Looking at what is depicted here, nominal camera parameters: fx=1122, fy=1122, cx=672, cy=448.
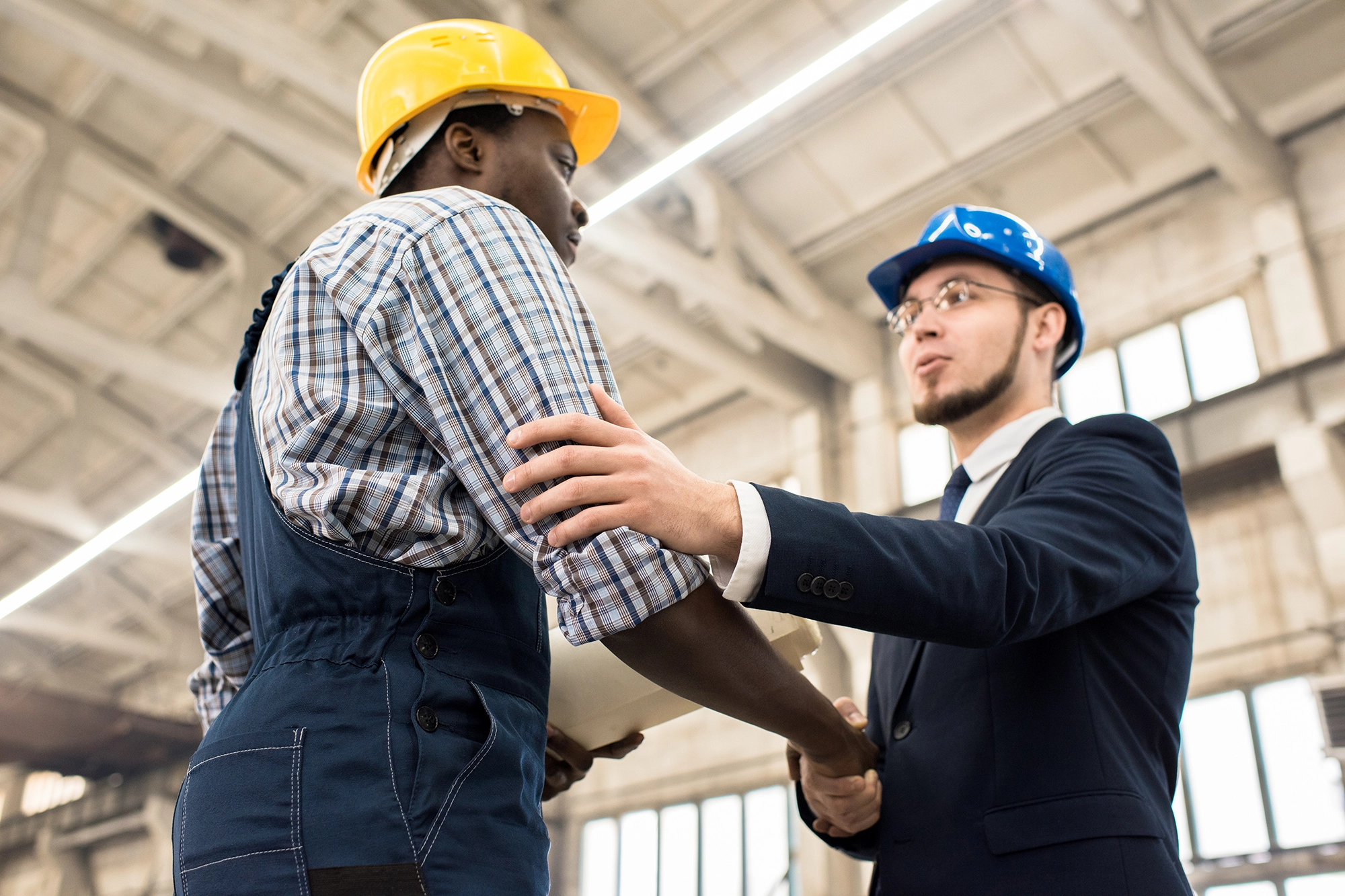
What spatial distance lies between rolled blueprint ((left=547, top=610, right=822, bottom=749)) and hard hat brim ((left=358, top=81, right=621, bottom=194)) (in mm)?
1027

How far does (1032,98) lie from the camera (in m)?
11.0

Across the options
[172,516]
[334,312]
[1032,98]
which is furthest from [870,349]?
[334,312]

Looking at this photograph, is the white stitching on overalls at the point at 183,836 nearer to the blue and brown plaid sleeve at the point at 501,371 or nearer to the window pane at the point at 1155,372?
the blue and brown plaid sleeve at the point at 501,371

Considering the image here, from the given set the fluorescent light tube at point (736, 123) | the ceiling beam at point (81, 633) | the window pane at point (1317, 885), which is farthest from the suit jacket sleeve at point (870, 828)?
the ceiling beam at point (81, 633)

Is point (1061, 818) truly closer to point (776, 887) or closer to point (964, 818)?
point (964, 818)

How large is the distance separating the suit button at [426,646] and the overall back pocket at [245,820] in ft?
0.57

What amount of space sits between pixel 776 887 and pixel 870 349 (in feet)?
21.0

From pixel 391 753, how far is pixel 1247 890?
381 inches

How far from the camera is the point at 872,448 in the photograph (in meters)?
13.2

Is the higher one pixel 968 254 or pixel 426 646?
pixel 968 254

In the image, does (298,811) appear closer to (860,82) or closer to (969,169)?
(860,82)

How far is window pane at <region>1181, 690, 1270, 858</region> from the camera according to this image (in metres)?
9.30

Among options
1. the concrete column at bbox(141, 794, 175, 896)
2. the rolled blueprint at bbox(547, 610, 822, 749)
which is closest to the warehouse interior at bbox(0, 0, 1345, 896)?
the concrete column at bbox(141, 794, 175, 896)

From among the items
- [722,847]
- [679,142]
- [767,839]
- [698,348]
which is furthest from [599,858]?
[679,142]
